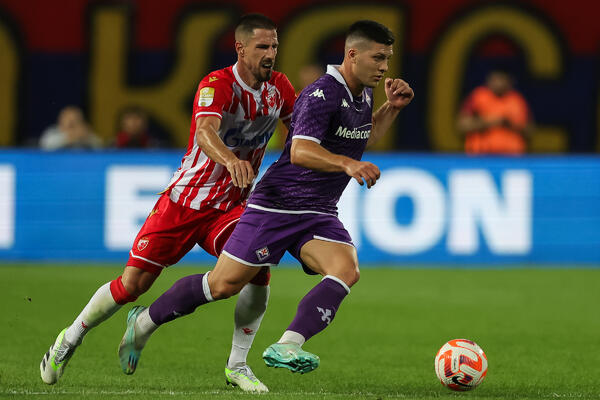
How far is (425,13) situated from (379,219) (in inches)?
257

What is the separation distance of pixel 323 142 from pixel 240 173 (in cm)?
53

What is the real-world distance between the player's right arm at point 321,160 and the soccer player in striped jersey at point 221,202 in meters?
0.74

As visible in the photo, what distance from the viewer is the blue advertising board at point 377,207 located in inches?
491

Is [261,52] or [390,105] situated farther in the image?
[390,105]

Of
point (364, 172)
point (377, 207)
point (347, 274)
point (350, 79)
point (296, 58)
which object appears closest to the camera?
point (364, 172)

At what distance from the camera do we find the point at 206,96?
6191 mm

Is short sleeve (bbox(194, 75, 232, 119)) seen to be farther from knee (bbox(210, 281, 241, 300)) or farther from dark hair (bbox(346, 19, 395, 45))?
knee (bbox(210, 281, 241, 300))

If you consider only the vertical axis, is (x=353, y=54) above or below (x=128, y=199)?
above

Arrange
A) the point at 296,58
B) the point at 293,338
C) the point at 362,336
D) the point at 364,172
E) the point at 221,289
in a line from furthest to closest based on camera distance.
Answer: the point at 296,58 → the point at 362,336 → the point at 221,289 → the point at 293,338 → the point at 364,172

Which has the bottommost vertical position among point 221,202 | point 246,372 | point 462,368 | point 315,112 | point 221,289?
point 246,372

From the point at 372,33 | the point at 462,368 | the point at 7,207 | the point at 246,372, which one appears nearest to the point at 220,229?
the point at 246,372

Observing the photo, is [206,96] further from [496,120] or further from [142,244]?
[496,120]

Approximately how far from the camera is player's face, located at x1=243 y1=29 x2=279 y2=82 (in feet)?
20.4

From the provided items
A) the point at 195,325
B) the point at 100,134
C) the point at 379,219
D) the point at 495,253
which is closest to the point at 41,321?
the point at 195,325
